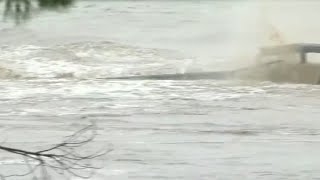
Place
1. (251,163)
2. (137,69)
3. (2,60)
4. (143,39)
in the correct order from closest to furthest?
(251,163)
(137,69)
(2,60)
(143,39)

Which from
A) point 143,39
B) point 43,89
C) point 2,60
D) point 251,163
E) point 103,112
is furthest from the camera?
point 143,39

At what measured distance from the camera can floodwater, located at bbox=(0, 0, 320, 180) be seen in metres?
7.83

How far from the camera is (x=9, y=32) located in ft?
61.8

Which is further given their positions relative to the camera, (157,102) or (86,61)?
(86,61)

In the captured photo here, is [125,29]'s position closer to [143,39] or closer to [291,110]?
[143,39]

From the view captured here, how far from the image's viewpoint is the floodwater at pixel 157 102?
7828mm

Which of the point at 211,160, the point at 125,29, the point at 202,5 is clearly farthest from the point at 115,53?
the point at 202,5

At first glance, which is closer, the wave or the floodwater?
the floodwater

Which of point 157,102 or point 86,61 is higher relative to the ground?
point 157,102

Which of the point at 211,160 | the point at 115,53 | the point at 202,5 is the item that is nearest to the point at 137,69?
the point at 115,53

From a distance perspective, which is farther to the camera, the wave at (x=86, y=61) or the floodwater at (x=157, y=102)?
the wave at (x=86, y=61)

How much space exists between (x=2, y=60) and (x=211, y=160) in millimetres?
8763

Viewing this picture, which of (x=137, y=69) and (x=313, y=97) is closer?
(x=313, y=97)

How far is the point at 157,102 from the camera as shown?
11.1 metres
